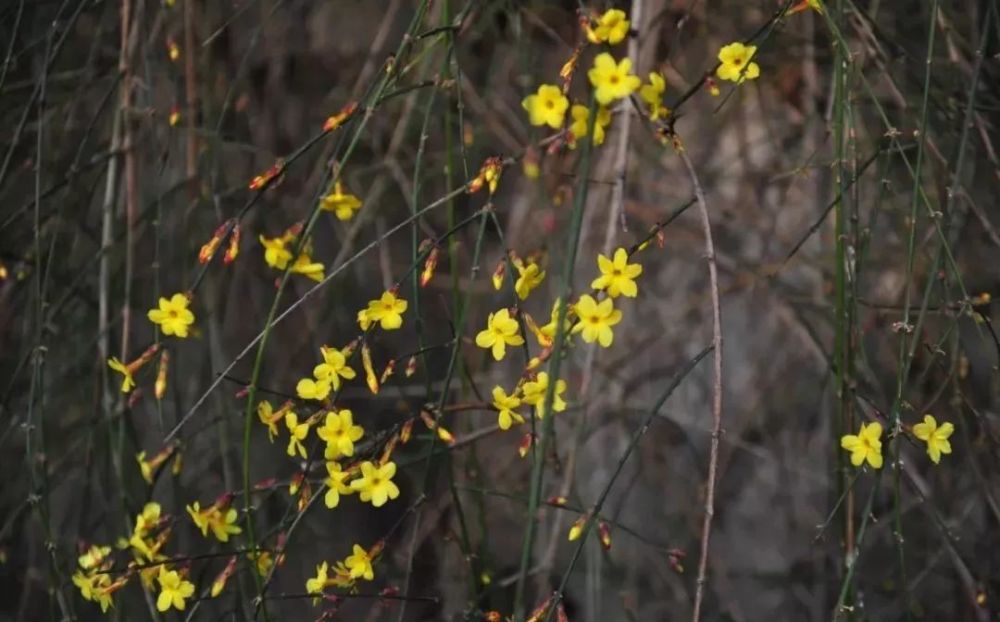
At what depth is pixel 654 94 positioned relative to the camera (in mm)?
1002

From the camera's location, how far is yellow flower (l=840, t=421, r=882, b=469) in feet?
3.30

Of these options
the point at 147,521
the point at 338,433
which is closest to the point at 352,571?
the point at 338,433

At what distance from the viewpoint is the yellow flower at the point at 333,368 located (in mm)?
1014

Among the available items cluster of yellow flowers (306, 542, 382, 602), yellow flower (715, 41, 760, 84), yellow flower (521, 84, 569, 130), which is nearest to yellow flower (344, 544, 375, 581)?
cluster of yellow flowers (306, 542, 382, 602)

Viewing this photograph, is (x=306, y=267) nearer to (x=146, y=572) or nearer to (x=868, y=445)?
(x=146, y=572)

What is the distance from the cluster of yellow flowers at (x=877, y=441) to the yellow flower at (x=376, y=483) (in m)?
0.44

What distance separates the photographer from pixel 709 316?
1.91 metres

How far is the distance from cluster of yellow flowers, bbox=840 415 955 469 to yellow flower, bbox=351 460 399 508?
0.44m

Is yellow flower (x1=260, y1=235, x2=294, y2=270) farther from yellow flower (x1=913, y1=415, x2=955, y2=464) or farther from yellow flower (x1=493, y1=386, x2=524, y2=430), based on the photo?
yellow flower (x1=913, y1=415, x2=955, y2=464)

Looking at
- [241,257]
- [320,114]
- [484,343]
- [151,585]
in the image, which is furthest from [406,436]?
[320,114]

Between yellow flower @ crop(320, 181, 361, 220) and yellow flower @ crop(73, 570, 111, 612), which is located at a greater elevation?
yellow flower @ crop(320, 181, 361, 220)

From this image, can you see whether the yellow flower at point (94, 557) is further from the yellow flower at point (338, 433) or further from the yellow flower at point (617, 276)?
the yellow flower at point (617, 276)

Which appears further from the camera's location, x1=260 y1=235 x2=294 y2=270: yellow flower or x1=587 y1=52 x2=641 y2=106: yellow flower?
x1=260 y1=235 x2=294 y2=270: yellow flower

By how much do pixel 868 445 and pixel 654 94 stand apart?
0.39 meters
